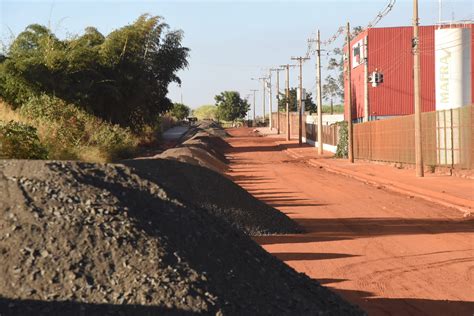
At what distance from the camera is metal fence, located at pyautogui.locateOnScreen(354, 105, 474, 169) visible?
27.5 metres

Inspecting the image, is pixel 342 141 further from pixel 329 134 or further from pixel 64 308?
pixel 64 308

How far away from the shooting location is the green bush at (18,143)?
68.2 feet

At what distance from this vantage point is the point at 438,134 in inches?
1187

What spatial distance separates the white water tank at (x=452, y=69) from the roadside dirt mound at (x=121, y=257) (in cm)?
3820

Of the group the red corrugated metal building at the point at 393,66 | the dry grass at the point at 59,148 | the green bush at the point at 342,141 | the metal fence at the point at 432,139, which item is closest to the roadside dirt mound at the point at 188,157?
the dry grass at the point at 59,148

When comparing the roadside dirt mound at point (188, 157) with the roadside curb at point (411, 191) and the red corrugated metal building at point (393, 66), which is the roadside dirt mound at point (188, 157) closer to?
the roadside curb at point (411, 191)

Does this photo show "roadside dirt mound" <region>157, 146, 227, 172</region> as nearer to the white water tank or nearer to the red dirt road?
the red dirt road

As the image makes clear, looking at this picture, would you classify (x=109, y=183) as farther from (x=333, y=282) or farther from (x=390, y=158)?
(x=390, y=158)

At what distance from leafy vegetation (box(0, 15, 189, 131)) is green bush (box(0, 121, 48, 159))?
15213 mm

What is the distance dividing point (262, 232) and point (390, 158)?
985 inches

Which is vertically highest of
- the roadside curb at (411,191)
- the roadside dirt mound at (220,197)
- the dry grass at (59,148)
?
the dry grass at (59,148)

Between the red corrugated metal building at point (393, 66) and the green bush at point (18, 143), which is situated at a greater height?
the red corrugated metal building at point (393, 66)

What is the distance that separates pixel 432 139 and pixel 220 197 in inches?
629

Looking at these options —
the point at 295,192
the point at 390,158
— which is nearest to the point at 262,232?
the point at 295,192
